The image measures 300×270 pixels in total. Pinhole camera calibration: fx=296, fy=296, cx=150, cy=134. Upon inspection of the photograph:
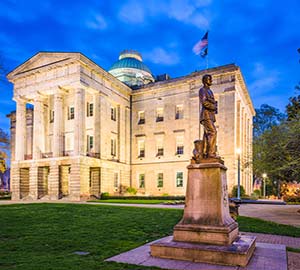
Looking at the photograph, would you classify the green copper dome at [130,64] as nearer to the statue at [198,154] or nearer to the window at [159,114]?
the window at [159,114]

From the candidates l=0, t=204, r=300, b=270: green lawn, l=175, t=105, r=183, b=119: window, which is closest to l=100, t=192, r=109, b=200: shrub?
l=175, t=105, r=183, b=119: window

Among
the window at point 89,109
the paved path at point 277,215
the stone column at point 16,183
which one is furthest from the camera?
the window at point 89,109

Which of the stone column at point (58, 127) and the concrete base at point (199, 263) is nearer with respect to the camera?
the concrete base at point (199, 263)

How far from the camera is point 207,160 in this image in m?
8.08

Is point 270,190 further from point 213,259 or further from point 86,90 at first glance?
point 213,259

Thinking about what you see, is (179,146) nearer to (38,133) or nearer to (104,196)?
(104,196)

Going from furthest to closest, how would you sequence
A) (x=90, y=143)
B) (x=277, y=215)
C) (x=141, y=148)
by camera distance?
(x=141, y=148) → (x=90, y=143) → (x=277, y=215)

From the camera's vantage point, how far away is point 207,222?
7.55 meters

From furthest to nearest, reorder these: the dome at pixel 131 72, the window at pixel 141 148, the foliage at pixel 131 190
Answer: the dome at pixel 131 72, the window at pixel 141 148, the foliage at pixel 131 190

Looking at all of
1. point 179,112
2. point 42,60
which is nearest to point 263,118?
point 179,112

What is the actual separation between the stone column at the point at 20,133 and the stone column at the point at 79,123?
32.0 feet

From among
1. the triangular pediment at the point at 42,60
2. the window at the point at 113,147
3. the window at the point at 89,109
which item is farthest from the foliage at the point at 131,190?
the triangular pediment at the point at 42,60

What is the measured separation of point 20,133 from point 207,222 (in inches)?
1500

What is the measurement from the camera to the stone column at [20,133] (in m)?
39.9
